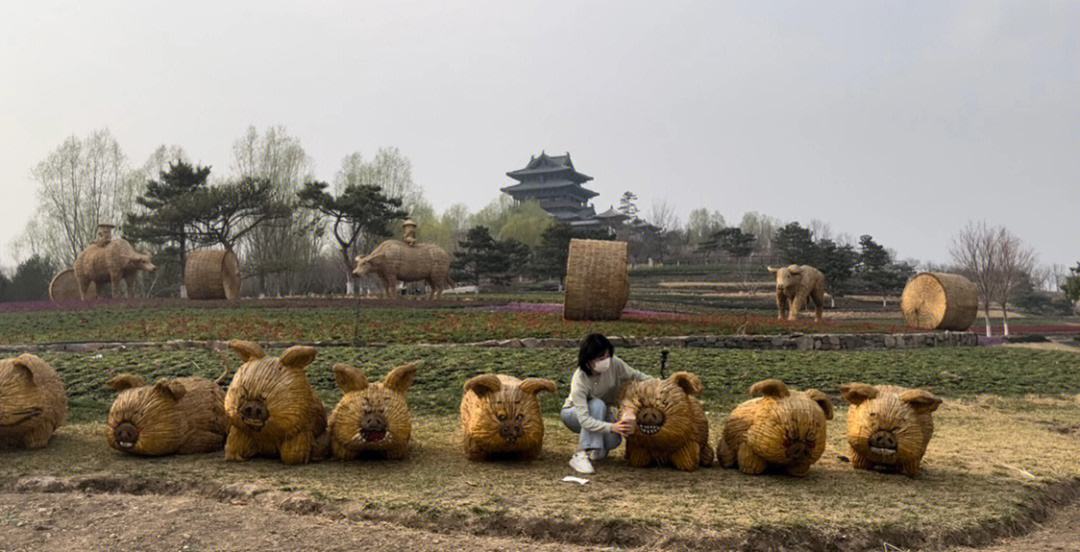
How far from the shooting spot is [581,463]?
4.96 m

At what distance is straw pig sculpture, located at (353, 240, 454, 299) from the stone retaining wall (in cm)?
909

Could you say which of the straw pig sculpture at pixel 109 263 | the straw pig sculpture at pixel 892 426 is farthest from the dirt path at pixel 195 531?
the straw pig sculpture at pixel 109 263

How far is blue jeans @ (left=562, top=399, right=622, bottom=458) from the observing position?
16.6ft

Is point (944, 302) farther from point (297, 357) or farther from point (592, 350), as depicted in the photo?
point (297, 357)

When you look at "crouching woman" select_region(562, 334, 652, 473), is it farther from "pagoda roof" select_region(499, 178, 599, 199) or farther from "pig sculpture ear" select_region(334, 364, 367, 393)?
"pagoda roof" select_region(499, 178, 599, 199)

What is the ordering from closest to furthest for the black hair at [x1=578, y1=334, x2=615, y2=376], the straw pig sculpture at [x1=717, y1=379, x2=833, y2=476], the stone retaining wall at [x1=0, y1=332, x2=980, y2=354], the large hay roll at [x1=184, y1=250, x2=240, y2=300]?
the straw pig sculpture at [x1=717, y1=379, x2=833, y2=476] → the black hair at [x1=578, y1=334, x2=615, y2=376] → the stone retaining wall at [x1=0, y1=332, x2=980, y2=354] → the large hay roll at [x1=184, y1=250, x2=240, y2=300]

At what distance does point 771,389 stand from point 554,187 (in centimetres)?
6331

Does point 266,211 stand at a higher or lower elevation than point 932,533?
higher

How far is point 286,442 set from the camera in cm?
511

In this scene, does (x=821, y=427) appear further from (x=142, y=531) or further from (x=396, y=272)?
(x=396, y=272)

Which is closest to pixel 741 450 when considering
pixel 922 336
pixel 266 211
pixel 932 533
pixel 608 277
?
pixel 932 533

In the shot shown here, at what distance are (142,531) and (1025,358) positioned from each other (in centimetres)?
1587

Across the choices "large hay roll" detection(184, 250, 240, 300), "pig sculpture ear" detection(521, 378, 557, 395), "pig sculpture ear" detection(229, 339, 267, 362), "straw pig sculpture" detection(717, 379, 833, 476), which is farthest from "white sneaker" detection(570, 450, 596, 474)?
"large hay roll" detection(184, 250, 240, 300)

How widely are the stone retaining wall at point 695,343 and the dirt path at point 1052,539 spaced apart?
8.28 meters
